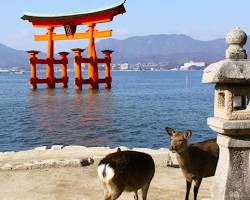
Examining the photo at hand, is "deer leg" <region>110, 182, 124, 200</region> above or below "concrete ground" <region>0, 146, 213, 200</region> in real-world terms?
above

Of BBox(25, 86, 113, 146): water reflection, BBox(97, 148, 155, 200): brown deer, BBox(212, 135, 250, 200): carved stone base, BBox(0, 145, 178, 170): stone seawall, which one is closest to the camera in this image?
BBox(212, 135, 250, 200): carved stone base

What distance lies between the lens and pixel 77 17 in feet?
174

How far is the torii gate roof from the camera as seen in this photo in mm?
49688

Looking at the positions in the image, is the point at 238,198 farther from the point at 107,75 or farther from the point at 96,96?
the point at 107,75

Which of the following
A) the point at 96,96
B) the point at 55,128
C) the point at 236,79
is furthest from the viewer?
the point at 96,96

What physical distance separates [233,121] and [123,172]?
1811mm

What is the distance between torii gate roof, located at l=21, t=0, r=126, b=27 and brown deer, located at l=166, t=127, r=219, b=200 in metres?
42.2

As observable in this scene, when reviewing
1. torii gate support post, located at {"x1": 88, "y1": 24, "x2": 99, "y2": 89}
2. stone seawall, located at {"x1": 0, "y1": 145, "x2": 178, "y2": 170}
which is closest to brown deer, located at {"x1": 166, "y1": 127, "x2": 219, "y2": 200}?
stone seawall, located at {"x1": 0, "y1": 145, "x2": 178, "y2": 170}

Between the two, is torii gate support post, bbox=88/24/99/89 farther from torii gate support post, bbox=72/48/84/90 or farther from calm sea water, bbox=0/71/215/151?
calm sea water, bbox=0/71/215/151

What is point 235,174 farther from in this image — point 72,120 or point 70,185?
point 72,120

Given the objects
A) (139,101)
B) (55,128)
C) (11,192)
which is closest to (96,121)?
(55,128)

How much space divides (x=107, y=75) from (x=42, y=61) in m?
9.04

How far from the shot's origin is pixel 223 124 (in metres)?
5.85

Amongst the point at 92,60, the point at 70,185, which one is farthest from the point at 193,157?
the point at 92,60
